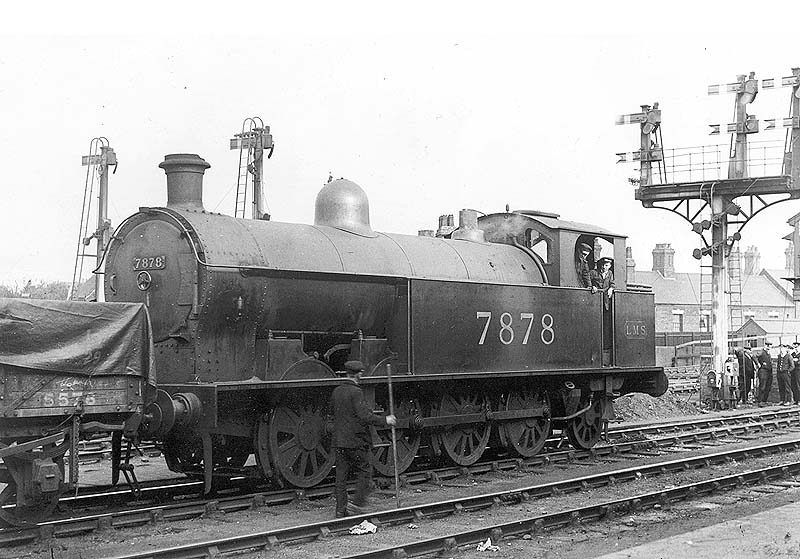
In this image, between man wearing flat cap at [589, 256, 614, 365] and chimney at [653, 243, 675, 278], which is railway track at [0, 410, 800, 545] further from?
chimney at [653, 243, 675, 278]

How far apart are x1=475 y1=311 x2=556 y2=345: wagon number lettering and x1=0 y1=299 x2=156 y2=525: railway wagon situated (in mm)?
4930

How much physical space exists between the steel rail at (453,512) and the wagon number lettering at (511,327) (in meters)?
2.18

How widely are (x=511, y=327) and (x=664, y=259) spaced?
53.1 meters

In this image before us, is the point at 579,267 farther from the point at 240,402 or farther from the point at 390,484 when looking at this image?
the point at 240,402

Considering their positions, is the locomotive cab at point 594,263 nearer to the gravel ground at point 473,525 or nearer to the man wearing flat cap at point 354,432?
the gravel ground at point 473,525

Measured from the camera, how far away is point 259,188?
2166 centimetres

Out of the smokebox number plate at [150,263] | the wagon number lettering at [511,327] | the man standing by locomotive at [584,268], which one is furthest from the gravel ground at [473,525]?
the man standing by locomotive at [584,268]

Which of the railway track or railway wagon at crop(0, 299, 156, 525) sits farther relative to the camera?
the railway track

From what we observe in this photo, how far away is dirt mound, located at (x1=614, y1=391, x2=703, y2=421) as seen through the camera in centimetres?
2011

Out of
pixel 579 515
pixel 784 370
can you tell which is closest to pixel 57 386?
pixel 579 515

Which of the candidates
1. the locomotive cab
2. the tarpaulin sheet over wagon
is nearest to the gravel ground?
the tarpaulin sheet over wagon

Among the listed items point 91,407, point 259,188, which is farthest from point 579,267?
point 259,188

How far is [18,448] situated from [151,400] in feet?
4.93

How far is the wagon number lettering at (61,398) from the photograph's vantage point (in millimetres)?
7676
